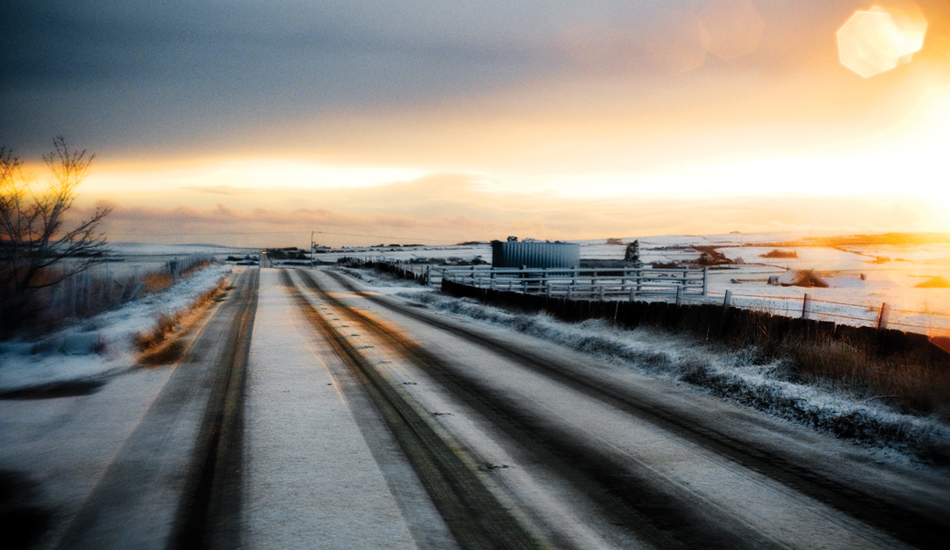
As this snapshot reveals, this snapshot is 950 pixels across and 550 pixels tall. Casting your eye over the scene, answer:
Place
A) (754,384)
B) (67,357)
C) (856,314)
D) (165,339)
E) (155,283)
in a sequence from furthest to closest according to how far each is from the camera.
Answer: (155,283) < (856,314) < (165,339) < (67,357) < (754,384)

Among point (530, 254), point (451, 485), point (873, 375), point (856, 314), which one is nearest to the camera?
point (451, 485)

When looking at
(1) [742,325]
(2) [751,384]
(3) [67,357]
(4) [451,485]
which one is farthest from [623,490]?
(3) [67,357]

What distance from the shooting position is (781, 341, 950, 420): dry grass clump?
6.86 meters

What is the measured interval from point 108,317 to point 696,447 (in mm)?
17333

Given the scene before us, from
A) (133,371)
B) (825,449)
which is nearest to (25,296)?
(133,371)

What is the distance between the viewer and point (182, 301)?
813 inches

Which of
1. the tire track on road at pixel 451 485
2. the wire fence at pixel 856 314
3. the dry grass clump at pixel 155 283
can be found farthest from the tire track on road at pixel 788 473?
the dry grass clump at pixel 155 283

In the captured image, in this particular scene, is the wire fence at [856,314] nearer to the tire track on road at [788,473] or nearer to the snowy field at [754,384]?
the snowy field at [754,384]

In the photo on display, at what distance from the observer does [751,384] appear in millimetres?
8305

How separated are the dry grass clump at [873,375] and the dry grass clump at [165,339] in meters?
11.5

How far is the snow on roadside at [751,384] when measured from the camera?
241 inches

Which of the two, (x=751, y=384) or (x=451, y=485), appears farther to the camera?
(x=751, y=384)

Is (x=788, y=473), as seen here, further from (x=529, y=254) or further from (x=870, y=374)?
(x=529, y=254)

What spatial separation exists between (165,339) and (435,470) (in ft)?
35.7
